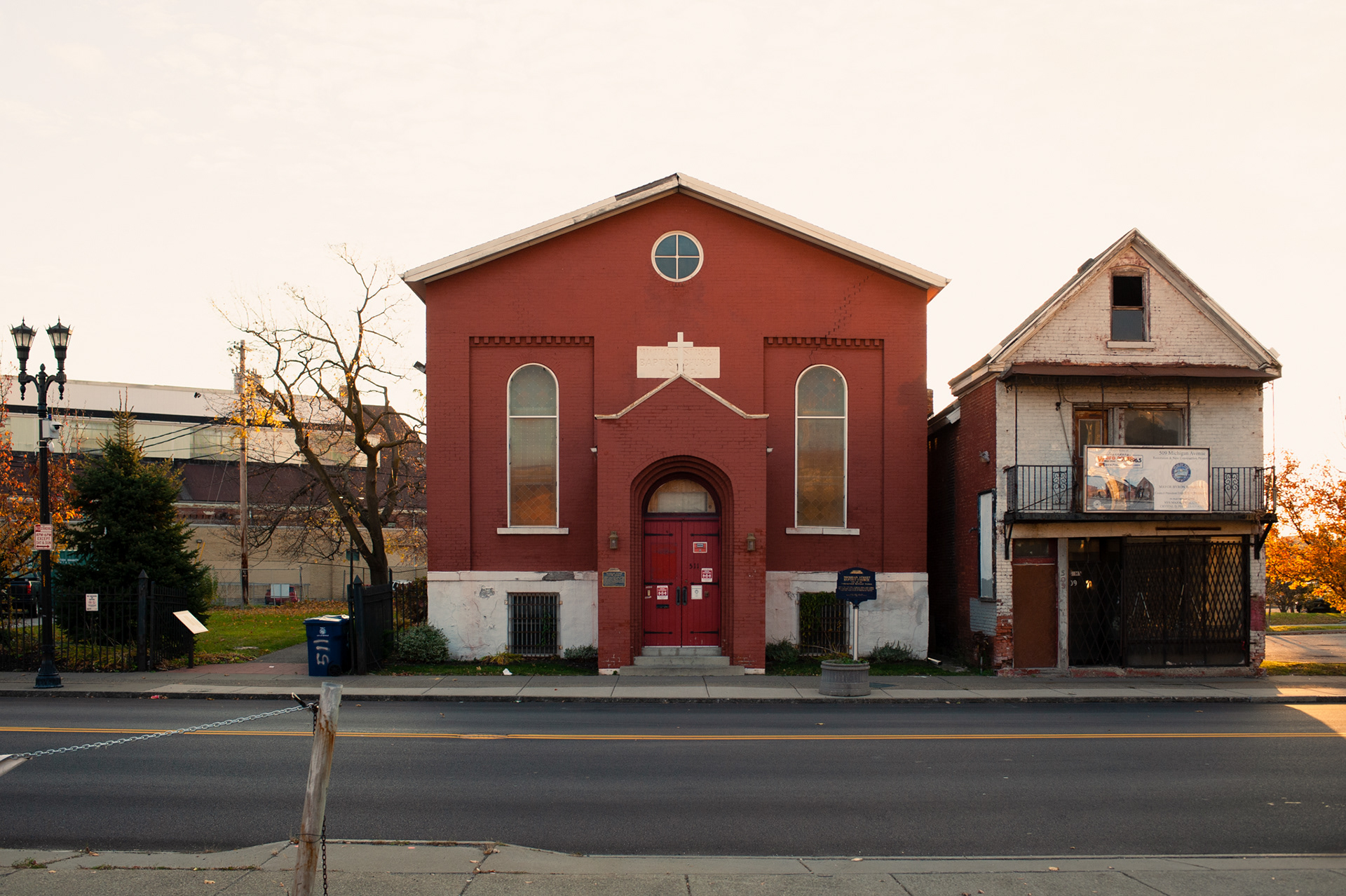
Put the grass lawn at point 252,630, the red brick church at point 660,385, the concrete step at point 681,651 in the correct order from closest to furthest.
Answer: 1. the concrete step at point 681,651
2. the red brick church at point 660,385
3. the grass lawn at point 252,630

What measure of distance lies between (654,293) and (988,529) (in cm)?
887

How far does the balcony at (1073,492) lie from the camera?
763 inches

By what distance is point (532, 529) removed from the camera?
21.1 metres

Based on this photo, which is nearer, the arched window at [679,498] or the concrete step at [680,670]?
the concrete step at [680,670]

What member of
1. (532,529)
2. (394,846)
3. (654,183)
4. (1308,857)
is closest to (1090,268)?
(654,183)

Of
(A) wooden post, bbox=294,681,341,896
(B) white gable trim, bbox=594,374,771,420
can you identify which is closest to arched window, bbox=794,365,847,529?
(B) white gable trim, bbox=594,374,771,420

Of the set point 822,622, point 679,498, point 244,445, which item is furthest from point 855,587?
point 244,445

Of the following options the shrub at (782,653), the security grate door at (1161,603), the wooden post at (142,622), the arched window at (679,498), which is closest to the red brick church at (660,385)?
the arched window at (679,498)

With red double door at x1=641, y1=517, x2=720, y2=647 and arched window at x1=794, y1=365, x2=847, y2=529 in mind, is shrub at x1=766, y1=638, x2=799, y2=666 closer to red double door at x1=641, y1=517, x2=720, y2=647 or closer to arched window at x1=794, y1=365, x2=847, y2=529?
red double door at x1=641, y1=517, x2=720, y2=647

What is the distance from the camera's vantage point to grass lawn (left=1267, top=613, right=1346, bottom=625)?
104 feet

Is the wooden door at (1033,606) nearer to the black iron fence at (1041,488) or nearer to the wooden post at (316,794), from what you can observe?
the black iron fence at (1041,488)

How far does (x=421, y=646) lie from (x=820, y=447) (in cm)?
981

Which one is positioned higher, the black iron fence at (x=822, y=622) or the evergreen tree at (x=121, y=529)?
the evergreen tree at (x=121, y=529)

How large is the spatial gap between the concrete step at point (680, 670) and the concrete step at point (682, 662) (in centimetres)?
3
